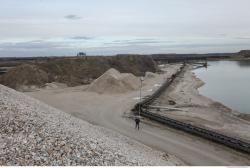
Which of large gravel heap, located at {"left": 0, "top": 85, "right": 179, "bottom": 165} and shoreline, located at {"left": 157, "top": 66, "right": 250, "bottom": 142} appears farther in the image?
shoreline, located at {"left": 157, "top": 66, "right": 250, "bottom": 142}

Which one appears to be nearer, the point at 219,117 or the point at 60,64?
the point at 219,117

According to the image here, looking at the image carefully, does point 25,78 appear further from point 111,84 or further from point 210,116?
point 210,116

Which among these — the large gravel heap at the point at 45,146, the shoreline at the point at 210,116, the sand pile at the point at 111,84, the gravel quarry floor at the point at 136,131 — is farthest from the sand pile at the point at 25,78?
the large gravel heap at the point at 45,146

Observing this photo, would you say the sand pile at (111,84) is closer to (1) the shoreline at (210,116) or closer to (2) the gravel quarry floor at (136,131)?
(2) the gravel quarry floor at (136,131)

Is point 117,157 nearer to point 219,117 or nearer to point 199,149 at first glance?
point 199,149

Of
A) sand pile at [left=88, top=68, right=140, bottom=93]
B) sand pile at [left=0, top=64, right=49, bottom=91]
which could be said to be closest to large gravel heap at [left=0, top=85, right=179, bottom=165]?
sand pile at [left=88, top=68, right=140, bottom=93]

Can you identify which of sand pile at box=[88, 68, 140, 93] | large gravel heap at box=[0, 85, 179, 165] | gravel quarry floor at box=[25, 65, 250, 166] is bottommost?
gravel quarry floor at box=[25, 65, 250, 166]

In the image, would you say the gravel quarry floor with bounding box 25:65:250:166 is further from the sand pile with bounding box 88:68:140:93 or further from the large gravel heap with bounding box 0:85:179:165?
the large gravel heap with bounding box 0:85:179:165

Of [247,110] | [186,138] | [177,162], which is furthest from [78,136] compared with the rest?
[247,110]
